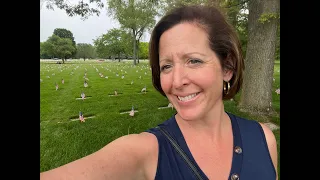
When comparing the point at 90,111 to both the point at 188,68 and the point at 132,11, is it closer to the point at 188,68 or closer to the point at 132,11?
the point at 132,11

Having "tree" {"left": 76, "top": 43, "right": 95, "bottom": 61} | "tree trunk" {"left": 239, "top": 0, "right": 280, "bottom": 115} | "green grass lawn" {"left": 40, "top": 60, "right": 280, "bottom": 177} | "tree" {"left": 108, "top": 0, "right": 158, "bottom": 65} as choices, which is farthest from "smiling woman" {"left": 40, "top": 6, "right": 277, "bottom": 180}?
"tree trunk" {"left": 239, "top": 0, "right": 280, "bottom": 115}

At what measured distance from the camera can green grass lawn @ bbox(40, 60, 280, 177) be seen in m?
1.26

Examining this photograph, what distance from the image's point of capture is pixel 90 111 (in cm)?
174

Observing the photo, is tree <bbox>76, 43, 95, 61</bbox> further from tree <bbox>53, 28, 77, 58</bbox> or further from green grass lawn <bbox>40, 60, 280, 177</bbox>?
green grass lawn <bbox>40, 60, 280, 177</bbox>

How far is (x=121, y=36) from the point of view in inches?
62.2

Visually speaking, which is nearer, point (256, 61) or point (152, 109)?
point (256, 61)

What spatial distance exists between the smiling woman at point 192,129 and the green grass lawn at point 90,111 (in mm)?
388

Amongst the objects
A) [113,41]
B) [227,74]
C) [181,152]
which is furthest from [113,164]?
[113,41]

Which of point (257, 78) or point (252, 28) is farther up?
point (252, 28)

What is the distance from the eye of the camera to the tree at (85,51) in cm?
135
